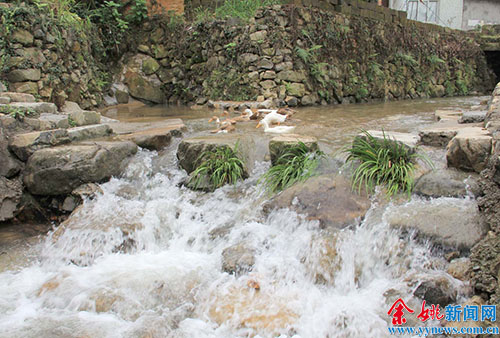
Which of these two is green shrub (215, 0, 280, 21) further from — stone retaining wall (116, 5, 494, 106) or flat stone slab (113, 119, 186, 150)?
flat stone slab (113, 119, 186, 150)

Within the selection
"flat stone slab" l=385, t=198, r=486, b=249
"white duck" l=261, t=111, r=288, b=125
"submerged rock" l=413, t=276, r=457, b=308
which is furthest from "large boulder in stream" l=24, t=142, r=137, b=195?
"submerged rock" l=413, t=276, r=457, b=308

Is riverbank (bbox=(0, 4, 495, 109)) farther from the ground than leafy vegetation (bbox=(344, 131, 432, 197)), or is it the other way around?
riverbank (bbox=(0, 4, 495, 109))

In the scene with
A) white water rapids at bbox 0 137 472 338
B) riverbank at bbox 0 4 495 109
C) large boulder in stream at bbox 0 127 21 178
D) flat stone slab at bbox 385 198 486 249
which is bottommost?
white water rapids at bbox 0 137 472 338

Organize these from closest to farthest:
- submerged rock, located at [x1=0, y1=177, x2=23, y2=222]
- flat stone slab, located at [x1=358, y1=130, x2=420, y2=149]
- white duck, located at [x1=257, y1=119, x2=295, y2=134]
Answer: flat stone slab, located at [x1=358, y1=130, x2=420, y2=149], submerged rock, located at [x1=0, y1=177, x2=23, y2=222], white duck, located at [x1=257, y1=119, x2=295, y2=134]

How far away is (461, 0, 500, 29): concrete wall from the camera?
19.4 metres

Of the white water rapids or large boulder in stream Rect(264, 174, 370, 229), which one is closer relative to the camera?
the white water rapids

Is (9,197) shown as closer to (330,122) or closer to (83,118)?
(83,118)

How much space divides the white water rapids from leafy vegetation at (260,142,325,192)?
0.74ft

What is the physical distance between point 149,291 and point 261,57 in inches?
283

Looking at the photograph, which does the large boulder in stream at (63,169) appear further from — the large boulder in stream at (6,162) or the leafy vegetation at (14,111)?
the leafy vegetation at (14,111)

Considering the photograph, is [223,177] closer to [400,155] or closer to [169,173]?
[169,173]

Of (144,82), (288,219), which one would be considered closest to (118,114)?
(144,82)

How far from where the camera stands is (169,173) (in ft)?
16.4

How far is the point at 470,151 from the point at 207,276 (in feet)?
8.58
